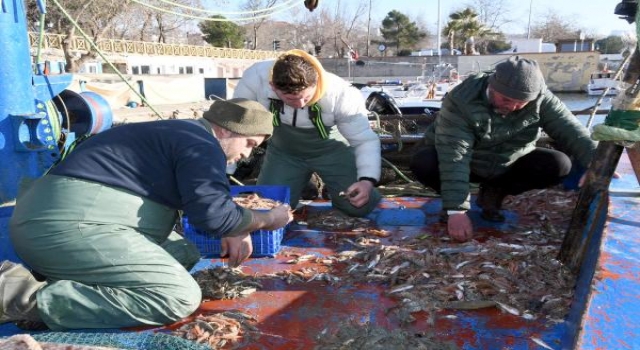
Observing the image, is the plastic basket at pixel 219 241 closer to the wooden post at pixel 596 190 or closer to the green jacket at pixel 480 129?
the green jacket at pixel 480 129

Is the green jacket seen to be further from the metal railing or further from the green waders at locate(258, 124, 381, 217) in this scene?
the metal railing

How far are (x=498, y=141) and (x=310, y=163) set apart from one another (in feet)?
5.60

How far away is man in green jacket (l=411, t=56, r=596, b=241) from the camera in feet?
13.0

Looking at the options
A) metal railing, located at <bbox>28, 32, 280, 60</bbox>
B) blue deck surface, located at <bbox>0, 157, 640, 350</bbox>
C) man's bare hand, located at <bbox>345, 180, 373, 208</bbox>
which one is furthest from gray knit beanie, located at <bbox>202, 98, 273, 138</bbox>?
metal railing, located at <bbox>28, 32, 280, 60</bbox>

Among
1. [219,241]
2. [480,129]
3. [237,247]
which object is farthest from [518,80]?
[219,241]

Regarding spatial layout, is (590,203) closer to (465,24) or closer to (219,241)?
(219,241)

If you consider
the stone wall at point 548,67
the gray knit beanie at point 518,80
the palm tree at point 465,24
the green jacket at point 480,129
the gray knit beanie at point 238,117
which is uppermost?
the palm tree at point 465,24

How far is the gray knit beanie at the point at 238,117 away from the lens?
309 cm

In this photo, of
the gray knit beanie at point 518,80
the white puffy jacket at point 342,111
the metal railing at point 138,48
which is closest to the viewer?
the gray knit beanie at point 518,80

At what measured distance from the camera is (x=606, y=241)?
103 inches

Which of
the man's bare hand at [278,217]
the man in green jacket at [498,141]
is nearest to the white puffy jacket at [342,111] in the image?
the man in green jacket at [498,141]

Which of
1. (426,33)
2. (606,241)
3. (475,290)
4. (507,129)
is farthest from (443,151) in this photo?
(426,33)

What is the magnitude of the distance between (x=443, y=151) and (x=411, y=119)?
531 cm

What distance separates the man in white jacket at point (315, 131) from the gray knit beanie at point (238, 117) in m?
0.85
